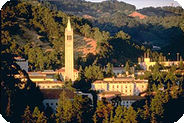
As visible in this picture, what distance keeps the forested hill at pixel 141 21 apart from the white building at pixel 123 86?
1258 centimetres

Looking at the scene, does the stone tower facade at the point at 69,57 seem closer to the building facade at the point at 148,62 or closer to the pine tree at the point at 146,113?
the building facade at the point at 148,62

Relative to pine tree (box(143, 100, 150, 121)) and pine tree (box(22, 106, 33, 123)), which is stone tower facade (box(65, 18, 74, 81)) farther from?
pine tree (box(22, 106, 33, 123))

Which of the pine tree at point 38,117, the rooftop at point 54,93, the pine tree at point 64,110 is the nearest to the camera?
the pine tree at point 38,117

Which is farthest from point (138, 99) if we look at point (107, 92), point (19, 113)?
point (19, 113)

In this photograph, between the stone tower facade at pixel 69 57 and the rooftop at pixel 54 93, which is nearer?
the rooftop at pixel 54 93

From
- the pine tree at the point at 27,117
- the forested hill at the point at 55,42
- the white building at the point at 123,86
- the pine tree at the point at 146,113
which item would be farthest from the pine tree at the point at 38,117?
the forested hill at the point at 55,42

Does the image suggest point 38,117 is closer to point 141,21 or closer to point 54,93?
point 54,93

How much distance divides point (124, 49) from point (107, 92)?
19875mm

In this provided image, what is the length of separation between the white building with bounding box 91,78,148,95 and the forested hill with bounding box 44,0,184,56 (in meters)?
12.6

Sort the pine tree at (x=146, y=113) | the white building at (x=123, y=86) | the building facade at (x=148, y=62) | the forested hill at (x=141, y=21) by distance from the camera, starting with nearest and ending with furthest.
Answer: the pine tree at (x=146, y=113) → the white building at (x=123, y=86) → the building facade at (x=148, y=62) → the forested hill at (x=141, y=21)

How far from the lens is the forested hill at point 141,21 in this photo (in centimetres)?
7162

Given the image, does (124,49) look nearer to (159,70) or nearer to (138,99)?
(159,70)

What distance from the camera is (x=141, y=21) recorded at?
104375mm

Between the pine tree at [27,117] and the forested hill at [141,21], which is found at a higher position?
the forested hill at [141,21]
